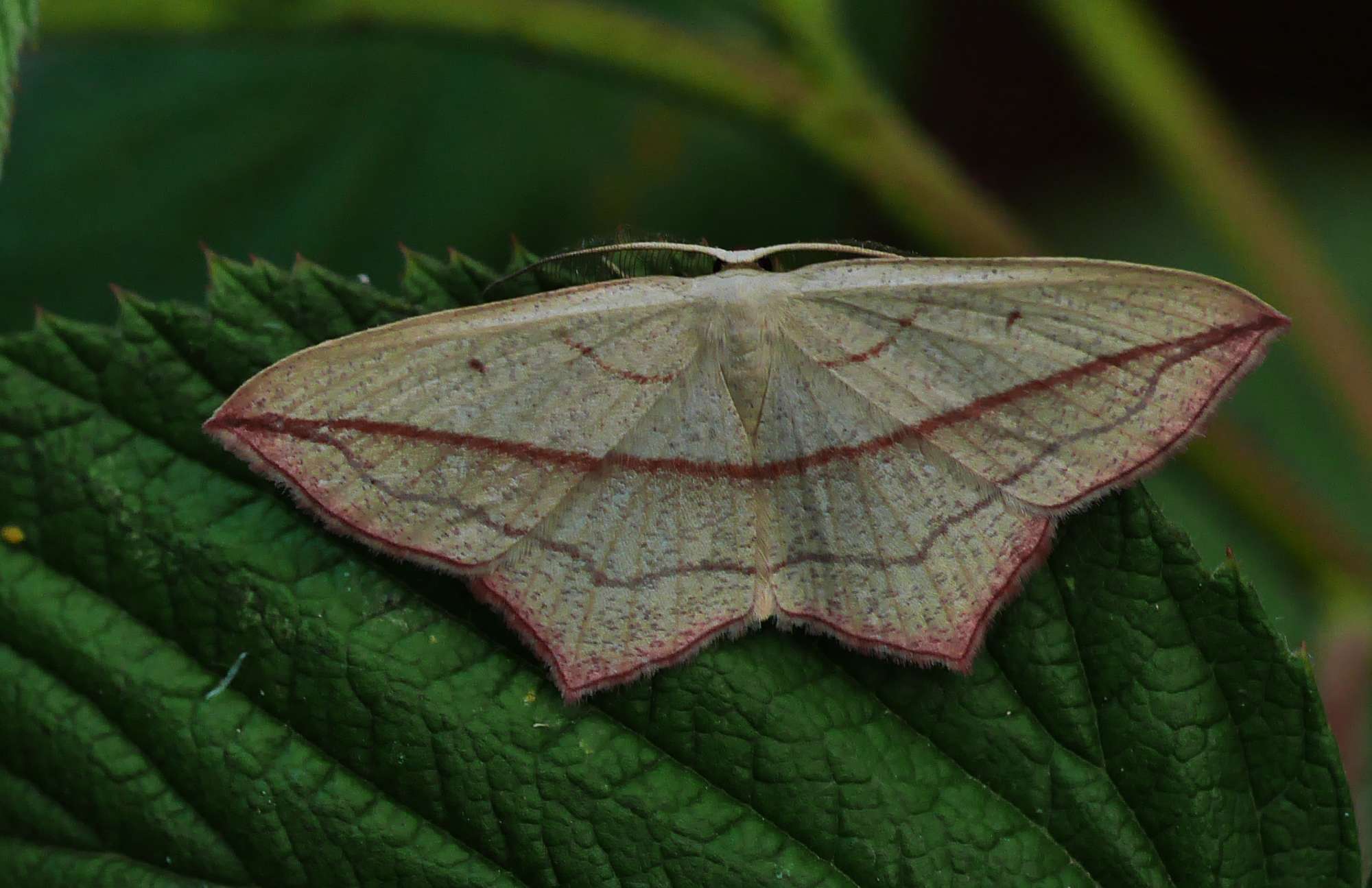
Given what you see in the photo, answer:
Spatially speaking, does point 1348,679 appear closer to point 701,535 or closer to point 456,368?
point 701,535

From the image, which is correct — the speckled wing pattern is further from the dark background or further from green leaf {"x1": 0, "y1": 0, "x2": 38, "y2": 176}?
the dark background

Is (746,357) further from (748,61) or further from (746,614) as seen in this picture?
(748,61)

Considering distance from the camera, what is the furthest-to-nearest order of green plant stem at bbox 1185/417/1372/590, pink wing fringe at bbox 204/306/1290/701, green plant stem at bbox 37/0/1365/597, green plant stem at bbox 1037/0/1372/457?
green plant stem at bbox 1037/0/1372/457, green plant stem at bbox 1185/417/1372/590, green plant stem at bbox 37/0/1365/597, pink wing fringe at bbox 204/306/1290/701

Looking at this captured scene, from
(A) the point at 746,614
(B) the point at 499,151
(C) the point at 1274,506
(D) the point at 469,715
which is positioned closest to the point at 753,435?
(A) the point at 746,614

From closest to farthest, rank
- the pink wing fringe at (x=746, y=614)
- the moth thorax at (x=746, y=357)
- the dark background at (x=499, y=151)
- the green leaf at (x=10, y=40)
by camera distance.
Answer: the green leaf at (x=10, y=40), the pink wing fringe at (x=746, y=614), the moth thorax at (x=746, y=357), the dark background at (x=499, y=151)

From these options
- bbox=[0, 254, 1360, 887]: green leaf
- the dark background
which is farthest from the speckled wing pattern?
the dark background

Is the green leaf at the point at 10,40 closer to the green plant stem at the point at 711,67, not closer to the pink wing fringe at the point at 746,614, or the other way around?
the pink wing fringe at the point at 746,614

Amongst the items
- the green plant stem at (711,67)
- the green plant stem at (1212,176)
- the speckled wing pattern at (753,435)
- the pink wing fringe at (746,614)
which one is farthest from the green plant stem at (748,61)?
the pink wing fringe at (746,614)
